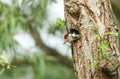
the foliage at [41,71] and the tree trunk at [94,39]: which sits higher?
the tree trunk at [94,39]

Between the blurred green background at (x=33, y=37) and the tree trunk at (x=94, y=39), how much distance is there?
1168 mm

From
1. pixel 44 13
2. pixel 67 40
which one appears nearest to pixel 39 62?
pixel 44 13

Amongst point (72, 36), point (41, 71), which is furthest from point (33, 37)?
point (72, 36)

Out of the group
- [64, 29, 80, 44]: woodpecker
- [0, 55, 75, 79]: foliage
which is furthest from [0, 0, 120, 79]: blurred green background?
[64, 29, 80, 44]: woodpecker

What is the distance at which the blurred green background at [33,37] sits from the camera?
10.5 feet

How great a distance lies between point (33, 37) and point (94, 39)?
3.30 meters

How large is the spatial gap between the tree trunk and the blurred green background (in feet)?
3.83

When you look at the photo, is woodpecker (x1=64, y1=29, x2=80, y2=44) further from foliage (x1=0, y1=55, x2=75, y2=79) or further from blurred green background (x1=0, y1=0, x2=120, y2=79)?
foliage (x1=0, y1=55, x2=75, y2=79)

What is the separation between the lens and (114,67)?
3.95 ft

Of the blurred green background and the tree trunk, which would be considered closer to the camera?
the tree trunk

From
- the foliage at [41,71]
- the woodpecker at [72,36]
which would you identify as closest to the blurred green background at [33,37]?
the foliage at [41,71]

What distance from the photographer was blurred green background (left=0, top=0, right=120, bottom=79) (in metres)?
3.20

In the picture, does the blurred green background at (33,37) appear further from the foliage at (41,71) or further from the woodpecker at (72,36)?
the woodpecker at (72,36)

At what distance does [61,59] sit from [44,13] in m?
1.07
